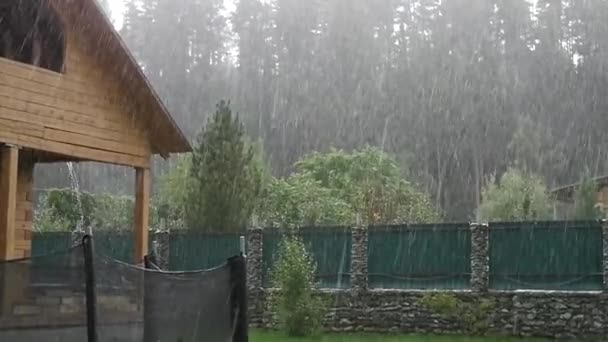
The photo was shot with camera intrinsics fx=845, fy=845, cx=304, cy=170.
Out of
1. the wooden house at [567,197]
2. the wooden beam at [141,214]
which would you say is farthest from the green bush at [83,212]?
the wooden beam at [141,214]

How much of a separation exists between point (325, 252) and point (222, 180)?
6732mm

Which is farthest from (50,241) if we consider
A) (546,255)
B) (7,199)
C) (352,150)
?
(352,150)

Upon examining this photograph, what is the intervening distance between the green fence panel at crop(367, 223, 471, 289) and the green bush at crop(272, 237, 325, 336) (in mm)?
1652

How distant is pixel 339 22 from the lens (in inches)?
2045

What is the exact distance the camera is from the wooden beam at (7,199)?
34.6 ft

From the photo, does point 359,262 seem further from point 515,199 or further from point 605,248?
point 515,199

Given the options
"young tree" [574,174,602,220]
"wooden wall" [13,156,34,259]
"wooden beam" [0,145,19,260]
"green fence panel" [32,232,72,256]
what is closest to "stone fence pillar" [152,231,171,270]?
"green fence panel" [32,232,72,256]

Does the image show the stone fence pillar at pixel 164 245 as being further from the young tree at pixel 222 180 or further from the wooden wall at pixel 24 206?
the wooden wall at pixel 24 206

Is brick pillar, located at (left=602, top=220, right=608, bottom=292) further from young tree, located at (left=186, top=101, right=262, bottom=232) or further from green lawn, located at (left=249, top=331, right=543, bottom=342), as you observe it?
young tree, located at (left=186, top=101, right=262, bottom=232)

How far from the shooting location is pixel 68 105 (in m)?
11.7

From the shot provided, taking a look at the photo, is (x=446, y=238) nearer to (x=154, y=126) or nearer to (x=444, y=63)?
(x=154, y=126)

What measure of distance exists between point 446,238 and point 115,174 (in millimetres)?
37424

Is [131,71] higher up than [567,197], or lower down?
higher up

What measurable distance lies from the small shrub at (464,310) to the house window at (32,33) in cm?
832
